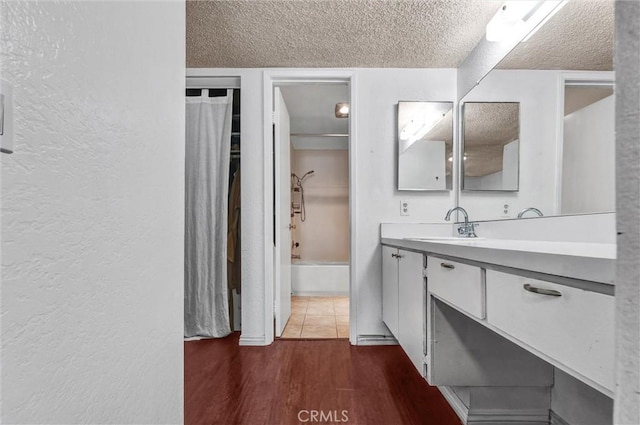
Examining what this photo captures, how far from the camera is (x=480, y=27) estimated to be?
1.97 meters

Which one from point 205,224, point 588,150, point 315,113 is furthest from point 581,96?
point 315,113

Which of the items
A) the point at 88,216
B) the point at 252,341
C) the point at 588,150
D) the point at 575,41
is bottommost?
the point at 252,341

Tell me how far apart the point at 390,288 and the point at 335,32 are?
1.68 metres

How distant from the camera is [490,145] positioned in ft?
7.02

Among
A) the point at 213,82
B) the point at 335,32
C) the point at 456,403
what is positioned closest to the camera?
the point at 456,403

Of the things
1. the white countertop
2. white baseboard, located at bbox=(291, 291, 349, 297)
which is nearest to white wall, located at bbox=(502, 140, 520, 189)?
the white countertop

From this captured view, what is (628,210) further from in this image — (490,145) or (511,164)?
(490,145)

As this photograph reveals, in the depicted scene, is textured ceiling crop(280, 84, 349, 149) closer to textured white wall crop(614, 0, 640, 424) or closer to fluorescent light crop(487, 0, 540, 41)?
fluorescent light crop(487, 0, 540, 41)

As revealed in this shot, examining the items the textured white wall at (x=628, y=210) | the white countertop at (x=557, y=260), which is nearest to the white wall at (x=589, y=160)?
the white countertop at (x=557, y=260)

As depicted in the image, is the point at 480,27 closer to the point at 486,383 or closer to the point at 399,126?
the point at 399,126

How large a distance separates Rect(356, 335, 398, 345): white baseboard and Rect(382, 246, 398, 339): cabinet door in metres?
0.14

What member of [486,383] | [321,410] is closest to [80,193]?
[321,410]

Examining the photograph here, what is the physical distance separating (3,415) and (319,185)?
4672mm

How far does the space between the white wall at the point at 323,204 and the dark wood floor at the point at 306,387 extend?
2.63m
